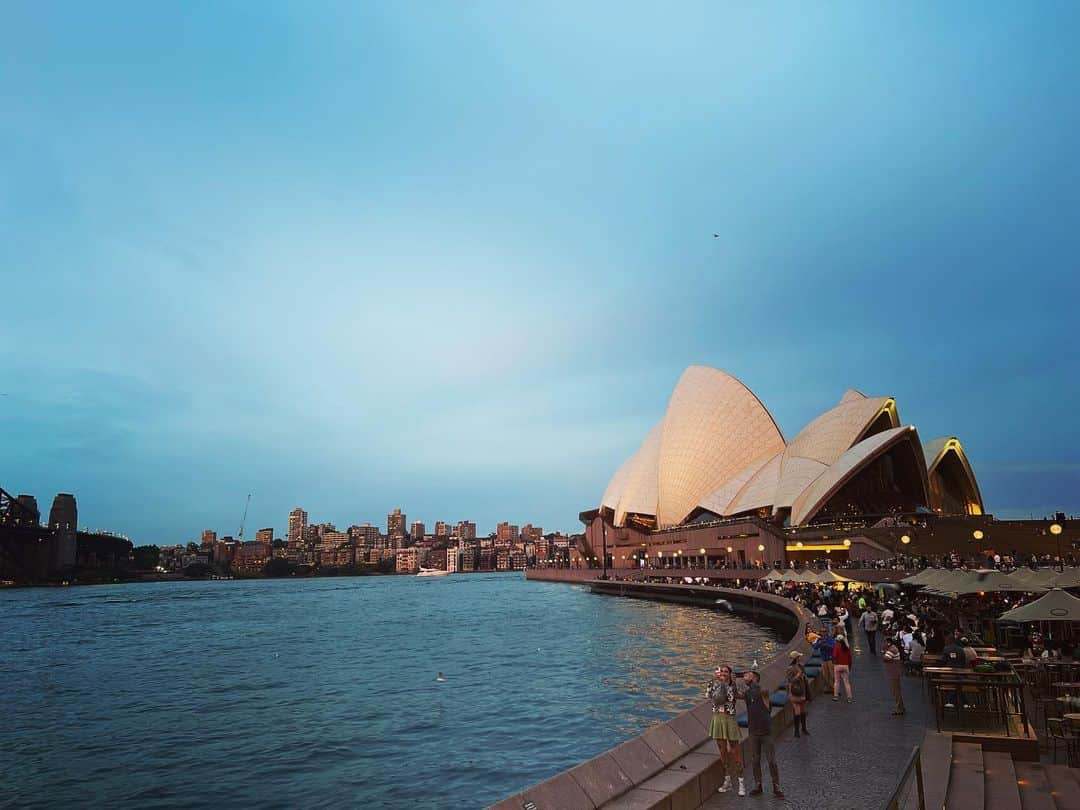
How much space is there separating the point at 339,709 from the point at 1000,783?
14.9m

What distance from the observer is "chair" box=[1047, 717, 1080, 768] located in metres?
7.45

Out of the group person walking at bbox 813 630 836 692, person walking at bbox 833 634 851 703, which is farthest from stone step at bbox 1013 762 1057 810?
person walking at bbox 813 630 836 692

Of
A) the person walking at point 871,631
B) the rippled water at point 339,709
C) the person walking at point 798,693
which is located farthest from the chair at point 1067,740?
the person walking at point 871,631

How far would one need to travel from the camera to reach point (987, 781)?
7.07 metres

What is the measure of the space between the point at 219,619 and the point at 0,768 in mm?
41085

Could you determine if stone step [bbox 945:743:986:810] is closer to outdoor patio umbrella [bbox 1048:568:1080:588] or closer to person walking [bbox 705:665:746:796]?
person walking [bbox 705:665:746:796]

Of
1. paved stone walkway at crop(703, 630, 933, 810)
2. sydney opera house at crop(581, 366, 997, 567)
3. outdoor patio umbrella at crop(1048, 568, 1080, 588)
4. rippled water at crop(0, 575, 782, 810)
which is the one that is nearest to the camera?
paved stone walkway at crop(703, 630, 933, 810)

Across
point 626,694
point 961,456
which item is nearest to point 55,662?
point 626,694

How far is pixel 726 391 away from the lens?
6512 cm

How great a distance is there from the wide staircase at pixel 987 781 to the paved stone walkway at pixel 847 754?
38 centimetres

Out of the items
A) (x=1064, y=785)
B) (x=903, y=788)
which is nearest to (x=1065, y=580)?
(x=1064, y=785)

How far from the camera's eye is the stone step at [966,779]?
20.6 feet

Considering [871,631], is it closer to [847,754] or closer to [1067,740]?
[1067,740]

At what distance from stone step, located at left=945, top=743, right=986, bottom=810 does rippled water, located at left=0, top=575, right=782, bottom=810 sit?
6.08 m
